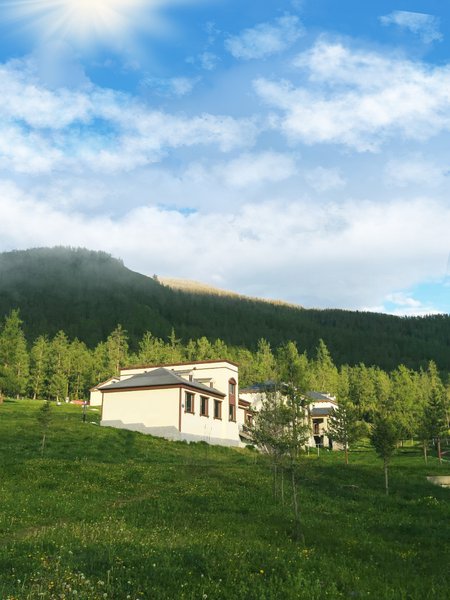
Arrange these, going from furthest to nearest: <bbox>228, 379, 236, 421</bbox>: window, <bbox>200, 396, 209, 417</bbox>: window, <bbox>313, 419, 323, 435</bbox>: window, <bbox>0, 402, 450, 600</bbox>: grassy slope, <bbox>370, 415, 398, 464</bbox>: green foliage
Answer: <bbox>313, 419, 323, 435</bbox>: window < <bbox>228, 379, 236, 421</bbox>: window < <bbox>200, 396, 209, 417</bbox>: window < <bbox>370, 415, 398, 464</bbox>: green foliage < <bbox>0, 402, 450, 600</bbox>: grassy slope

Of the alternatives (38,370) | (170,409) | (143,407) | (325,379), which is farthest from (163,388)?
(325,379)

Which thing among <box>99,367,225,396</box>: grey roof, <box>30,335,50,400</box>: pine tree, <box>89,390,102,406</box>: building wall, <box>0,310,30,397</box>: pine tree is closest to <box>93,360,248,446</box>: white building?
<box>99,367,225,396</box>: grey roof

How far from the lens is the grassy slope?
10117 millimetres

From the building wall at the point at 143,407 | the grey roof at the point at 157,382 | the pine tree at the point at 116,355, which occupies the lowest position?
the building wall at the point at 143,407

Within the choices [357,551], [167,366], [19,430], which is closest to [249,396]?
[167,366]

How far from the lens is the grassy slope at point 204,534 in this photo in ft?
33.2

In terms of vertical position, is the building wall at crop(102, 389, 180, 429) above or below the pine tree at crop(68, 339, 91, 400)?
below

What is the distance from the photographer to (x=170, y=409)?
55.7 metres

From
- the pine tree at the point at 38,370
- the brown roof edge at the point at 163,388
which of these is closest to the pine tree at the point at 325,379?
the pine tree at the point at 38,370

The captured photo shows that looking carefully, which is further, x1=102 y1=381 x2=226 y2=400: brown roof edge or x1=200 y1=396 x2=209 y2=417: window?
x1=200 y1=396 x2=209 y2=417: window

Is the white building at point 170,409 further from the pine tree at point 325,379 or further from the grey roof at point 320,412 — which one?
the pine tree at point 325,379

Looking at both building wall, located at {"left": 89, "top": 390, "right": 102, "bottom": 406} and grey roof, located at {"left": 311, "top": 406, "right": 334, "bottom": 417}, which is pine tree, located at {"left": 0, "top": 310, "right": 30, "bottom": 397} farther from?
grey roof, located at {"left": 311, "top": 406, "right": 334, "bottom": 417}

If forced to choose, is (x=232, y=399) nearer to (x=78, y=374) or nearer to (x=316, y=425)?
(x=316, y=425)

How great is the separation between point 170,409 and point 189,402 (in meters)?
2.64
